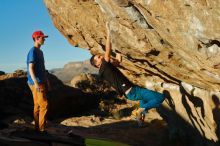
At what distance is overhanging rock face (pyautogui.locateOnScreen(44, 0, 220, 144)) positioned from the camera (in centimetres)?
715

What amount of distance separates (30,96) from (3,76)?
6.28 feet

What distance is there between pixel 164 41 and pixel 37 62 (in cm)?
362

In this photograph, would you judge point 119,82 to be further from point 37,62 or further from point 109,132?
point 109,132

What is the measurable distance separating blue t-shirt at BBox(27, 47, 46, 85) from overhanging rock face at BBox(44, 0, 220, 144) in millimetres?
1487

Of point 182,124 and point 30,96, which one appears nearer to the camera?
point 182,124

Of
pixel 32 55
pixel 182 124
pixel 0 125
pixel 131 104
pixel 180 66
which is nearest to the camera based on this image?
pixel 0 125

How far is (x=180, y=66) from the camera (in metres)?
9.73

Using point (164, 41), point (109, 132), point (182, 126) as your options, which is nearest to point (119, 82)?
point (164, 41)

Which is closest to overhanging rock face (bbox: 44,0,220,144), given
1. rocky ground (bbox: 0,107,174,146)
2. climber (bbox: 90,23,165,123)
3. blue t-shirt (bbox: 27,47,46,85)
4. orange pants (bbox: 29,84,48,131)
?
climber (bbox: 90,23,165,123)

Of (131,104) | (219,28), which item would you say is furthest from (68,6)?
(131,104)

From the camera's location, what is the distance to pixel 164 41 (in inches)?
343

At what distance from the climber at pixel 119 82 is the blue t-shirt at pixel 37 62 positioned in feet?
6.11

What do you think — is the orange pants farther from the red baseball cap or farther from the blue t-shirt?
the red baseball cap

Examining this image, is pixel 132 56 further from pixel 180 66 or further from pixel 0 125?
pixel 0 125
